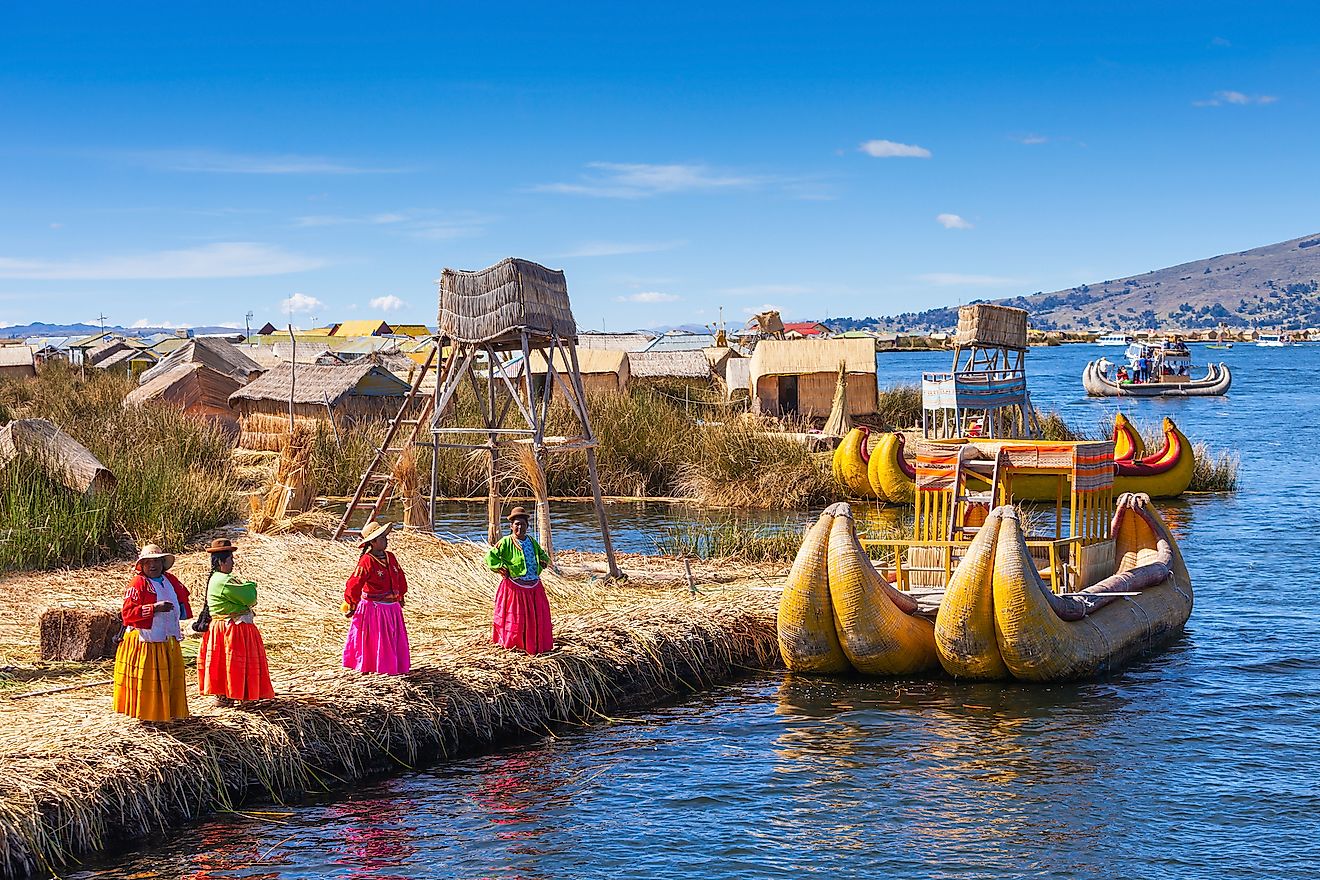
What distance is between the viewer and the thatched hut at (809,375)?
34.1m

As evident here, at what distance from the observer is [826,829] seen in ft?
29.6

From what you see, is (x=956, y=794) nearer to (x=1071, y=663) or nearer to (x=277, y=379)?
(x=1071, y=663)

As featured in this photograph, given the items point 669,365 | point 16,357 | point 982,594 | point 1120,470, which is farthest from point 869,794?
point 16,357

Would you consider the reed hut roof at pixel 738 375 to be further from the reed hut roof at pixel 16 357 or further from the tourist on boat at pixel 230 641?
the reed hut roof at pixel 16 357

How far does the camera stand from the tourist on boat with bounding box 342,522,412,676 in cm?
Answer: 959

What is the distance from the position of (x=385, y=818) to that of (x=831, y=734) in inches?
145

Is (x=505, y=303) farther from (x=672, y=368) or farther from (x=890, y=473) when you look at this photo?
(x=672, y=368)

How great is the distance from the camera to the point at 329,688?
9.49m

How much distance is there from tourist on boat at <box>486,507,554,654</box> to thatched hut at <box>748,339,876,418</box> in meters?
23.5

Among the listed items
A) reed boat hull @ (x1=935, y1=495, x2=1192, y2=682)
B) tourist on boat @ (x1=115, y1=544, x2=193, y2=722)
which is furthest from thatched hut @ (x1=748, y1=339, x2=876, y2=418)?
tourist on boat @ (x1=115, y1=544, x2=193, y2=722)

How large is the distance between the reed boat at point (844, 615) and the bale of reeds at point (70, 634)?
5.47 metres

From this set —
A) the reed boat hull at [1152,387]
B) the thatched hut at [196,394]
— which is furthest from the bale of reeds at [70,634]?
the reed boat hull at [1152,387]

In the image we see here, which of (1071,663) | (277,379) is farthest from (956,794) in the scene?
(277,379)

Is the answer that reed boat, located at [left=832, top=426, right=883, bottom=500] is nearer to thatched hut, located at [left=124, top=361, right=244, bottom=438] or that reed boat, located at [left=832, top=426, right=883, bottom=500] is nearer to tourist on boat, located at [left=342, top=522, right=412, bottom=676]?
thatched hut, located at [left=124, top=361, right=244, bottom=438]
